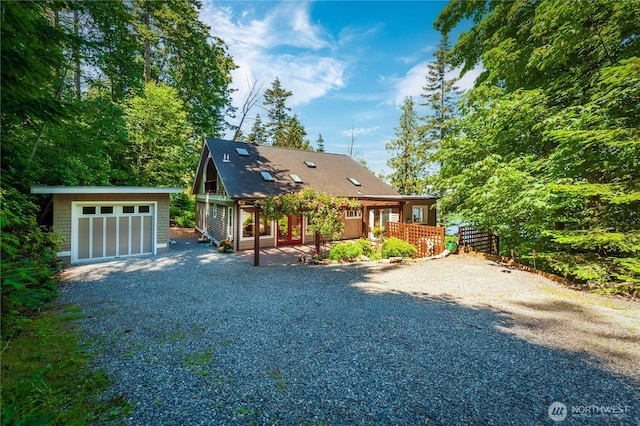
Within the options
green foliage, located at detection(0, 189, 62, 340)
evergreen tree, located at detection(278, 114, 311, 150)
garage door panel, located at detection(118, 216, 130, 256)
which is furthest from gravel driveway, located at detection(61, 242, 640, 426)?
evergreen tree, located at detection(278, 114, 311, 150)

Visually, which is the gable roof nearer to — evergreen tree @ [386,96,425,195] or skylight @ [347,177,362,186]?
skylight @ [347,177,362,186]

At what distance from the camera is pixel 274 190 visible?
13766mm

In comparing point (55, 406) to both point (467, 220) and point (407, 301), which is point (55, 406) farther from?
point (467, 220)

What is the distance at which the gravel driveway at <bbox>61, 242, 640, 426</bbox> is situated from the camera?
2.96 metres

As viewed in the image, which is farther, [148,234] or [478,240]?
[478,240]

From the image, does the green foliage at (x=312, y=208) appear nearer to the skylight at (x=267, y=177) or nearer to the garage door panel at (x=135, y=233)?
the skylight at (x=267, y=177)

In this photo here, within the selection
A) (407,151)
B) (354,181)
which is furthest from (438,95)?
(354,181)

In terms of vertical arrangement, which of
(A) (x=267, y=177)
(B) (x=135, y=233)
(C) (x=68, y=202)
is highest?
(A) (x=267, y=177)

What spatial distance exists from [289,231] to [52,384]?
11.4 meters

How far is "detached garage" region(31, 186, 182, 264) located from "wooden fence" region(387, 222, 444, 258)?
416 inches

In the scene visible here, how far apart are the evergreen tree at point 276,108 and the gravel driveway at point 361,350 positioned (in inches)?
1200

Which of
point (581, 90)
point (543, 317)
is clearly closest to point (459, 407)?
point (543, 317)

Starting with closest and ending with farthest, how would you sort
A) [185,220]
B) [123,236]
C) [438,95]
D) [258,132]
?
[123,236]
[185,220]
[438,95]
[258,132]
